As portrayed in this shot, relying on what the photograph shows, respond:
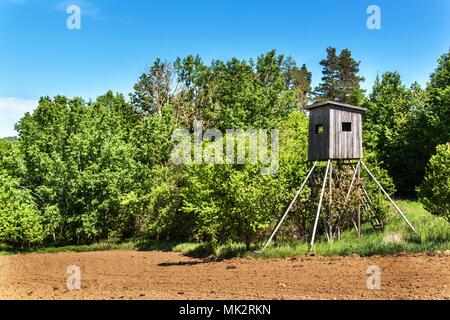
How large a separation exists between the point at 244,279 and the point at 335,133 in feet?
37.3

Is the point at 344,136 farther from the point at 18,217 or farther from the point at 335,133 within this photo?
the point at 18,217

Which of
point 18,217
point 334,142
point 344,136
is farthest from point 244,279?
point 18,217

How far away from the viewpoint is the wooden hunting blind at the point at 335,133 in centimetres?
2419

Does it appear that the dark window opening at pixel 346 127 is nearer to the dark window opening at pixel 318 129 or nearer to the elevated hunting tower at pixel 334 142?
the elevated hunting tower at pixel 334 142

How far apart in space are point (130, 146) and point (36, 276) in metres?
18.7

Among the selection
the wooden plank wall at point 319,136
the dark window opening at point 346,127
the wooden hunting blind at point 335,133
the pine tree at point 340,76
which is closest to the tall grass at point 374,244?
the wooden hunting blind at point 335,133

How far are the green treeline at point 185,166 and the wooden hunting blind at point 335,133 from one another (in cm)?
322

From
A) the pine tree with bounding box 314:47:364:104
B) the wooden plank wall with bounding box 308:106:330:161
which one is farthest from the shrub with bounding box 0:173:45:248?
the pine tree with bounding box 314:47:364:104

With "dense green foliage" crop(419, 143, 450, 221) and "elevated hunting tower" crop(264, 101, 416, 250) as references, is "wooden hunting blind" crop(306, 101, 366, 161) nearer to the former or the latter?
"elevated hunting tower" crop(264, 101, 416, 250)

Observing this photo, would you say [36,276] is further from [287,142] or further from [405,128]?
[405,128]

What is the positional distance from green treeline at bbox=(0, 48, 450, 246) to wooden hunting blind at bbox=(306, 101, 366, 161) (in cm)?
322

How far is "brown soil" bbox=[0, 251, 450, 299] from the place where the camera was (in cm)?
1370

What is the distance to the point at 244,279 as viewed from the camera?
16.4 m
